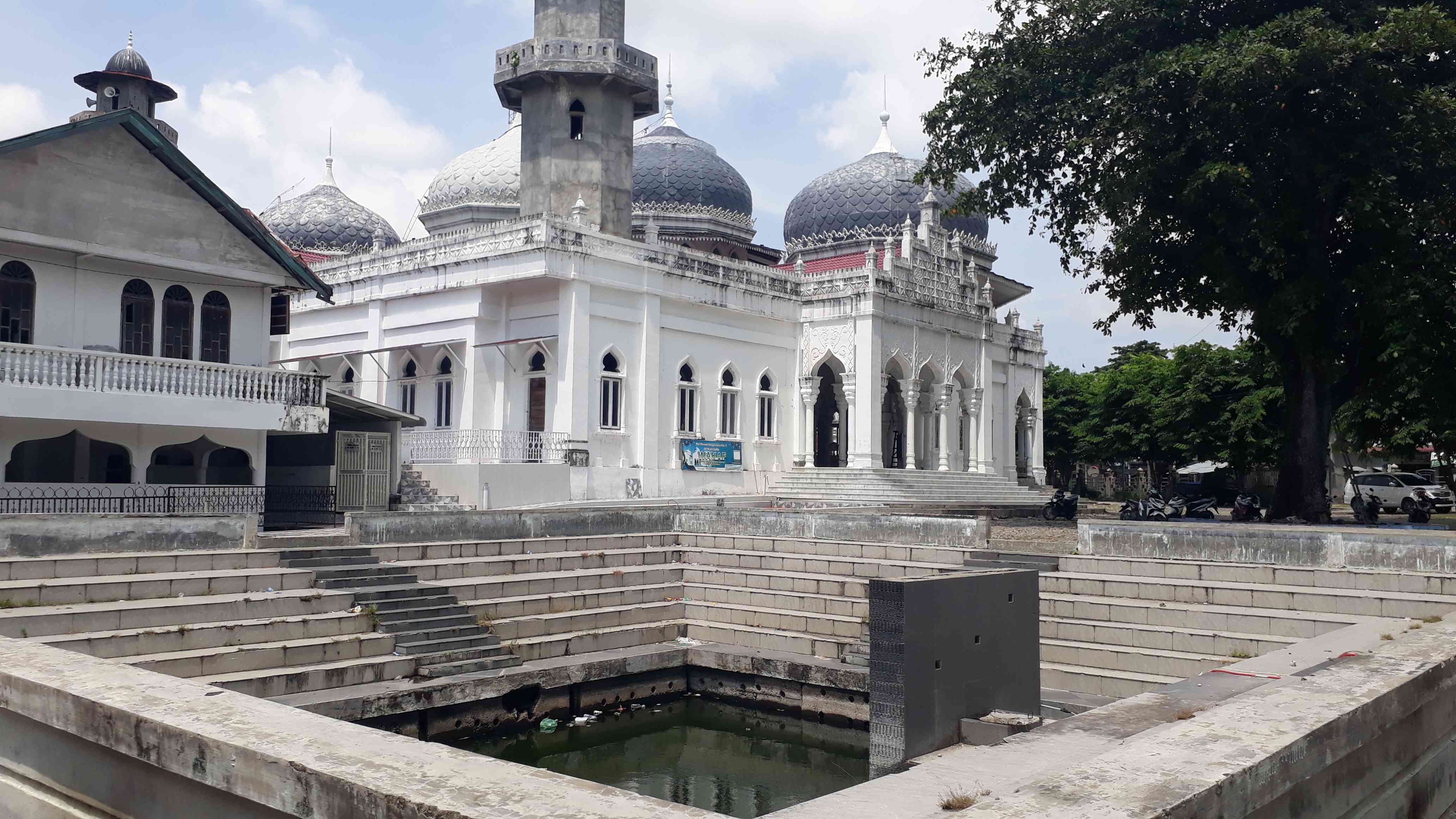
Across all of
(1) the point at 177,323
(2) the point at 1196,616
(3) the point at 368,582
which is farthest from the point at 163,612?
(2) the point at 1196,616

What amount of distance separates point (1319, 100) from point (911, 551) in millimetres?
10192

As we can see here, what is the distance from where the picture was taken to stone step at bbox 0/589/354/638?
10000 millimetres

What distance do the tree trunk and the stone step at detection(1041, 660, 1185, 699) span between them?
9.78m

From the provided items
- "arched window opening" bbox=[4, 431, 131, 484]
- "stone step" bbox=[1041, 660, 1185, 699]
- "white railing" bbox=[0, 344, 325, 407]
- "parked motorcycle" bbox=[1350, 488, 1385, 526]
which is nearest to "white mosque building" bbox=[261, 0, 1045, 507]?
"white railing" bbox=[0, 344, 325, 407]

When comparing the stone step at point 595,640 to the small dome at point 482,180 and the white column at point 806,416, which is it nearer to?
the white column at point 806,416

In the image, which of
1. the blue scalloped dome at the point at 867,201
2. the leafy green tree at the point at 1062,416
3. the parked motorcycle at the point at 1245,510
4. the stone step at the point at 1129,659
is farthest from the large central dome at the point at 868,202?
the stone step at the point at 1129,659

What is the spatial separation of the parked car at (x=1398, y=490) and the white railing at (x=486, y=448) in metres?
24.1

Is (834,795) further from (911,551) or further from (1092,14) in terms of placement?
(1092,14)

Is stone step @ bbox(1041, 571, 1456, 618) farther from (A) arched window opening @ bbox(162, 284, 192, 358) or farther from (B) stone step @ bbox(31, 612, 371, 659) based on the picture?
(A) arched window opening @ bbox(162, 284, 192, 358)

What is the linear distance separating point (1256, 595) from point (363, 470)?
1460 centimetres

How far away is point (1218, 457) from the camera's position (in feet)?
119

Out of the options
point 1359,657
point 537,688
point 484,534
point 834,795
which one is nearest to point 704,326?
point 484,534

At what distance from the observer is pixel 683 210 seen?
36.4 m

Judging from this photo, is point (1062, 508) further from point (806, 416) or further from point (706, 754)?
point (706, 754)
